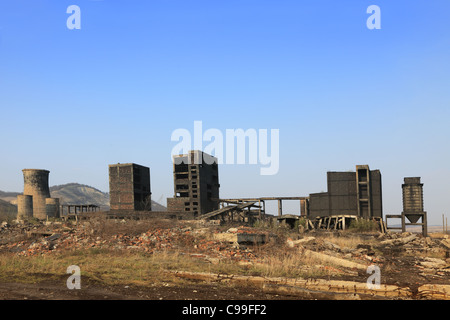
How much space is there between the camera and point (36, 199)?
48.3m

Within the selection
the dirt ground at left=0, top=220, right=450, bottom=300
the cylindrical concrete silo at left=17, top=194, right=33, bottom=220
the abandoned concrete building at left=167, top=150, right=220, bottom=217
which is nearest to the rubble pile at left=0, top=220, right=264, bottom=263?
the dirt ground at left=0, top=220, right=450, bottom=300

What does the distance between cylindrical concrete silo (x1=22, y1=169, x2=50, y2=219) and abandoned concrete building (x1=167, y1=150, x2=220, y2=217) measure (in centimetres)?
2086

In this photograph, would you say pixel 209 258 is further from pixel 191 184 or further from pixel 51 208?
pixel 51 208

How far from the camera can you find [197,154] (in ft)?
122

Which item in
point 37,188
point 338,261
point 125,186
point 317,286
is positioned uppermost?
point 125,186

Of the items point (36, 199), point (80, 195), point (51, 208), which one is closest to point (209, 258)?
point (51, 208)

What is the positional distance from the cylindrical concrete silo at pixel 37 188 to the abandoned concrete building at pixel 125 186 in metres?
15.9

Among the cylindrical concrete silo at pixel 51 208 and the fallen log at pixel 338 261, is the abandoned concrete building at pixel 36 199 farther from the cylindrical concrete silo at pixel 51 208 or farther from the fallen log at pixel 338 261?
the fallen log at pixel 338 261

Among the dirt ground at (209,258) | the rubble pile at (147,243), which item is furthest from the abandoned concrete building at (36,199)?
the rubble pile at (147,243)

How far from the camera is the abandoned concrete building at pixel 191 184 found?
36.9 metres

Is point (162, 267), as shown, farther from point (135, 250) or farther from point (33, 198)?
point (33, 198)

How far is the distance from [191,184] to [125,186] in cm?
642

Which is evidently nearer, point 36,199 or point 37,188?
point 36,199
